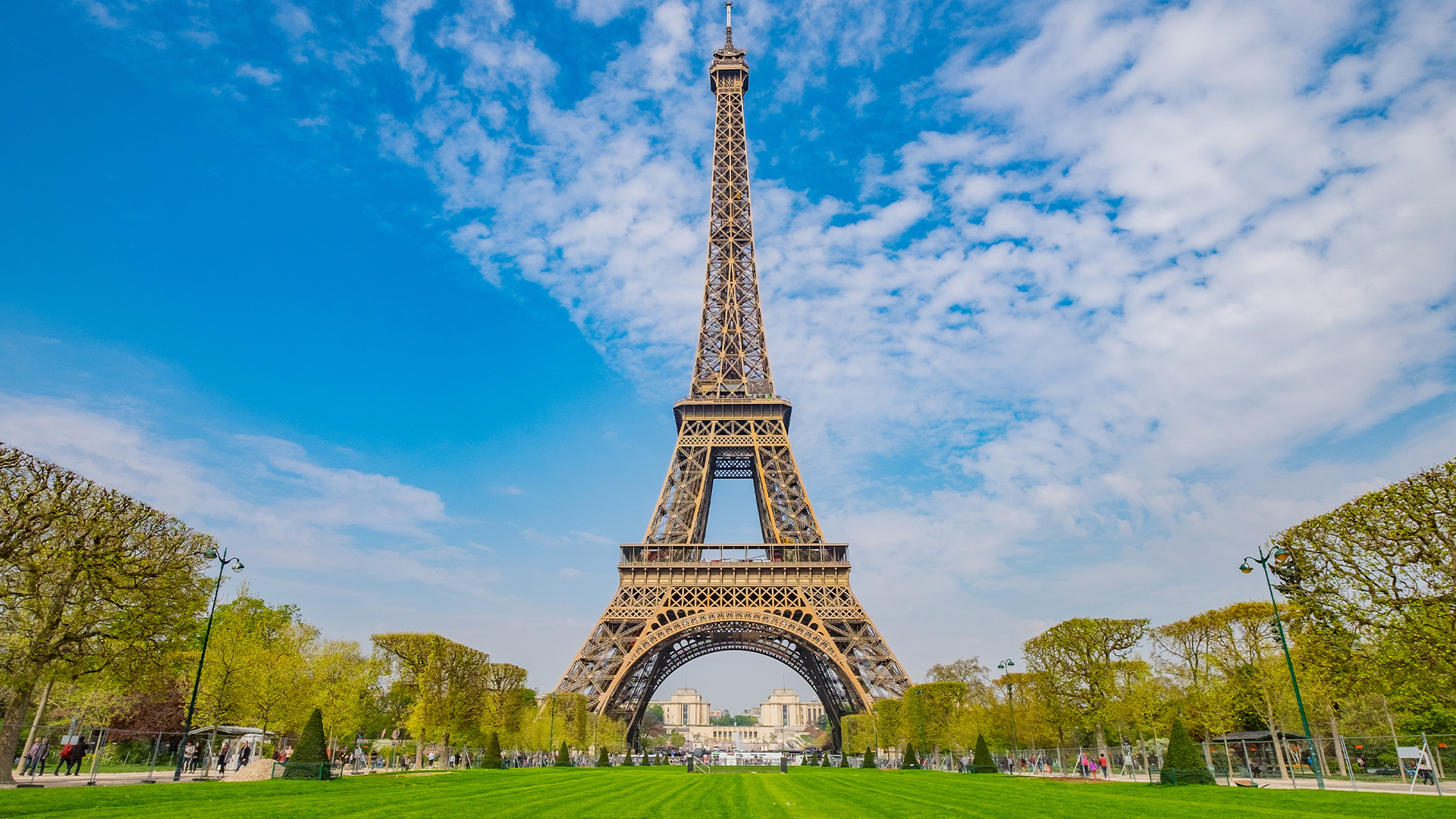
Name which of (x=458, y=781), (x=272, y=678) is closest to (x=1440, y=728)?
(x=458, y=781)

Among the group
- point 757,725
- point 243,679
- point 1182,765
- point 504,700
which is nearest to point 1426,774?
point 1182,765

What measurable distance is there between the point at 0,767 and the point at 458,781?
12365 millimetres

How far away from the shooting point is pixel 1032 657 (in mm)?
41406

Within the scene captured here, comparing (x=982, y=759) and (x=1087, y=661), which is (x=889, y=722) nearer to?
(x=982, y=759)

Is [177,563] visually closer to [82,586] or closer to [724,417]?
[82,586]

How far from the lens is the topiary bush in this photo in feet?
88.0

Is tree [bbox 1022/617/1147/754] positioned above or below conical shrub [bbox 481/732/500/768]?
above

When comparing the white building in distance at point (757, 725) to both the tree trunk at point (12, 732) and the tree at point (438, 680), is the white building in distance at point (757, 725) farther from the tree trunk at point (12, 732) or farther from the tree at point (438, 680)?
the tree trunk at point (12, 732)

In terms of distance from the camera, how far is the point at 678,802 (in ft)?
64.6

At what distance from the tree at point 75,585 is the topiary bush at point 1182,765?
34.3 m

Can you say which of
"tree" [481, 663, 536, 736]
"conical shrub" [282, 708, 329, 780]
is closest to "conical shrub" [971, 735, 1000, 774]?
"tree" [481, 663, 536, 736]

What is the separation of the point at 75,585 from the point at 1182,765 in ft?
120

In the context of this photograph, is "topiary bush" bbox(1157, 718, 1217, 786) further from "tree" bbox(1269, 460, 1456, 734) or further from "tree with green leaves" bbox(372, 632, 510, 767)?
"tree with green leaves" bbox(372, 632, 510, 767)

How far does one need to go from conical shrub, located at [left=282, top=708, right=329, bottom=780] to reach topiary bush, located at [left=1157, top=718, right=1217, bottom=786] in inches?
1199
